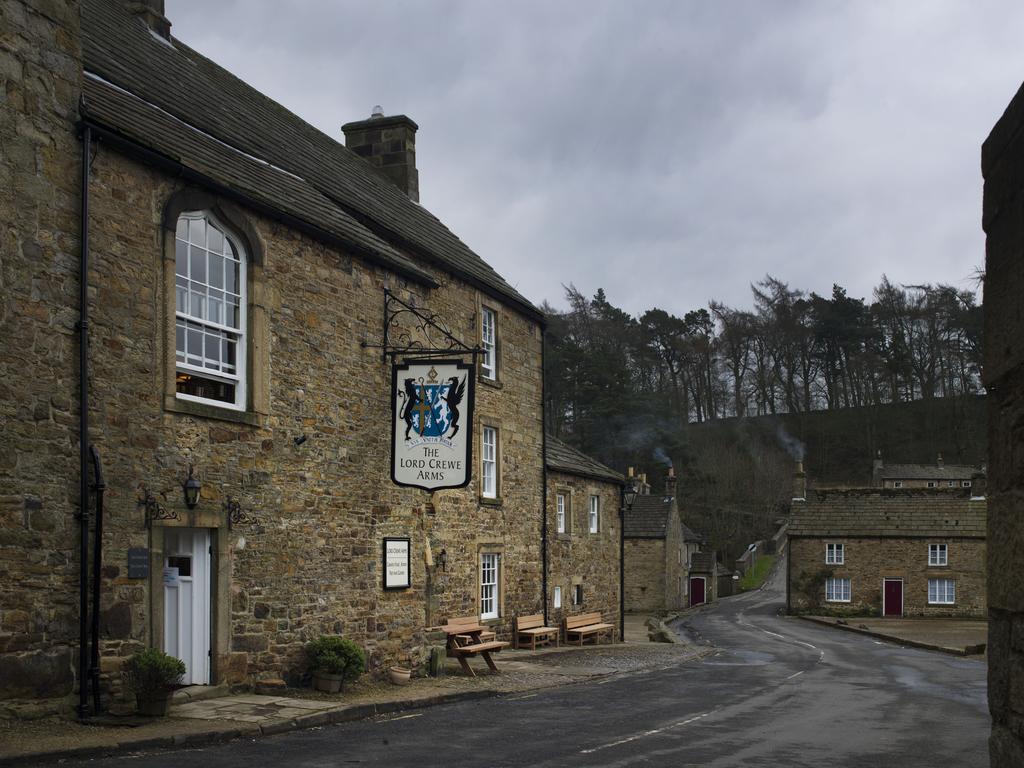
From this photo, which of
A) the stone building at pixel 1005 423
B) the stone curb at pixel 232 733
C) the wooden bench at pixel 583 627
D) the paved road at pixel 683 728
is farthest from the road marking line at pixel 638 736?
the wooden bench at pixel 583 627

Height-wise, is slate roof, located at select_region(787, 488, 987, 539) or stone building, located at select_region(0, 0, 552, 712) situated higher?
stone building, located at select_region(0, 0, 552, 712)

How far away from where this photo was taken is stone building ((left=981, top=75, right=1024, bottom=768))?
3.46 m

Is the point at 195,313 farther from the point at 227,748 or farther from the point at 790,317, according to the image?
the point at 790,317

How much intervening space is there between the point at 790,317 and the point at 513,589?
217ft

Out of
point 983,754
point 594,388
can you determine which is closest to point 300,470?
point 983,754

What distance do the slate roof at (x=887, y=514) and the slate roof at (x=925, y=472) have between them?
1134 inches

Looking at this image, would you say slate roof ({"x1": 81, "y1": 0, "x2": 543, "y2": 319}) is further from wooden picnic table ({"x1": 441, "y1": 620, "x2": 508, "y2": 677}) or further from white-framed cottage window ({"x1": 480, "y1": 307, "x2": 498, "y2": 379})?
wooden picnic table ({"x1": 441, "y1": 620, "x2": 508, "y2": 677})

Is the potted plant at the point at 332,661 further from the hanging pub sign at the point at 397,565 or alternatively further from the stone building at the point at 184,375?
the hanging pub sign at the point at 397,565

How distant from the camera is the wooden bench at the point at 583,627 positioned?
28.1 m

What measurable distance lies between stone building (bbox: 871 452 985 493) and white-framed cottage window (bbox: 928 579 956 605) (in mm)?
31108

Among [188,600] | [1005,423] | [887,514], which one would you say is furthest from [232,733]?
[887,514]

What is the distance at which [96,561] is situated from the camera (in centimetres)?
1143

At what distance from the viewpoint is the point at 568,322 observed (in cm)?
8175

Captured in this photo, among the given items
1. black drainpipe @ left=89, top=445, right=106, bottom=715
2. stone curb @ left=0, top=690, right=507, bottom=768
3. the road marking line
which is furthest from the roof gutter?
the road marking line
